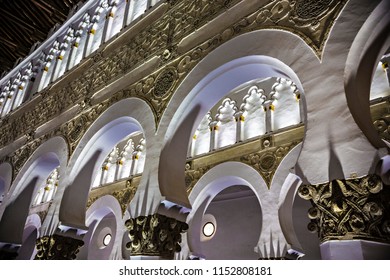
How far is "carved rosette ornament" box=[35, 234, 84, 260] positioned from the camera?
4.08 metres

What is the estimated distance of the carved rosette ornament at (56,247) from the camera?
4078 millimetres

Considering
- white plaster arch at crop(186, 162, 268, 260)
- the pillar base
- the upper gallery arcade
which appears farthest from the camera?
white plaster arch at crop(186, 162, 268, 260)

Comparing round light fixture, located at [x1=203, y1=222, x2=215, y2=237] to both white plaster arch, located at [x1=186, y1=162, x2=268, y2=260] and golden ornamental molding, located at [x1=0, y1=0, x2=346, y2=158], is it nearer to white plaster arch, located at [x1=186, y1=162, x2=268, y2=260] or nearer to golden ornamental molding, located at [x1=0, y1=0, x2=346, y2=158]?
white plaster arch, located at [x1=186, y1=162, x2=268, y2=260]

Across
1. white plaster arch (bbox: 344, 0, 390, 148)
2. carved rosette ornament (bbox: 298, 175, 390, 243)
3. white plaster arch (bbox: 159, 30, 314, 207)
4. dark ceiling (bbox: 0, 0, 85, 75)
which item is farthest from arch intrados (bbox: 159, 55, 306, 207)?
dark ceiling (bbox: 0, 0, 85, 75)

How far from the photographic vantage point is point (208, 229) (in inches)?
308

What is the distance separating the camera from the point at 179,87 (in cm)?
350

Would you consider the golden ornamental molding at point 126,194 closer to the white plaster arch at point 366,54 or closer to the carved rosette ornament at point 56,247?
the carved rosette ornament at point 56,247

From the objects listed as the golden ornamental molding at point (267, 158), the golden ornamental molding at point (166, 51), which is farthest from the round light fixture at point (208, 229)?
the golden ornamental molding at point (166, 51)

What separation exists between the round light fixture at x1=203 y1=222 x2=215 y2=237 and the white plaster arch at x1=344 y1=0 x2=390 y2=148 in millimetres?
6074

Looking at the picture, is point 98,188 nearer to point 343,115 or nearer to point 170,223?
point 170,223

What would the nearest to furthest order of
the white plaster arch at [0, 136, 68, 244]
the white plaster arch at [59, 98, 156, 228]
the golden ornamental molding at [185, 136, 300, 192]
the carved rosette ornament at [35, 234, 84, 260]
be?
the carved rosette ornament at [35, 234, 84, 260] < the white plaster arch at [59, 98, 156, 228] < the golden ornamental molding at [185, 136, 300, 192] < the white plaster arch at [0, 136, 68, 244]

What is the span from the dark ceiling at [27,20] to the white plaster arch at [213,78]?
200 inches

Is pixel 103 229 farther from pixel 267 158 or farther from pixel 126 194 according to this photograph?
pixel 267 158
